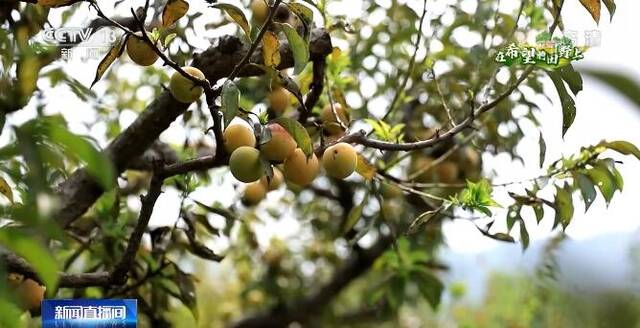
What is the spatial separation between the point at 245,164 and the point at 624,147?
37cm

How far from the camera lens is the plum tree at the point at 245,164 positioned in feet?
2.04

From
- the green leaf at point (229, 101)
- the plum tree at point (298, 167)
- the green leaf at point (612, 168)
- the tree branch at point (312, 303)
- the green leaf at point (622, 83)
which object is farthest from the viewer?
the tree branch at point (312, 303)

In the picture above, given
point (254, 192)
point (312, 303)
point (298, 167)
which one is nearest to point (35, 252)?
point (298, 167)

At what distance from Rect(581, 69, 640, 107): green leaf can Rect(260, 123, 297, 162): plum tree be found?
0.49 meters

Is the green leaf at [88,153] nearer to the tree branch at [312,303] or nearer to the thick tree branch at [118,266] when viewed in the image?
the thick tree branch at [118,266]

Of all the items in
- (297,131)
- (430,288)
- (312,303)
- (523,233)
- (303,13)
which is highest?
(303,13)

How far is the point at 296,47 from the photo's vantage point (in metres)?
0.63

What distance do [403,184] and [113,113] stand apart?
50 cm

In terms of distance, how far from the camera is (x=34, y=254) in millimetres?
266

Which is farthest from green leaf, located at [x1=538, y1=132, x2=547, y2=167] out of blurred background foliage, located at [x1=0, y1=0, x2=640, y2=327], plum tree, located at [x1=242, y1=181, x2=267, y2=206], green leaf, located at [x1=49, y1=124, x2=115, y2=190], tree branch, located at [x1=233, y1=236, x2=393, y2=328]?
tree branch, located at [x1=233, y1=236, x2=393, y2=328]

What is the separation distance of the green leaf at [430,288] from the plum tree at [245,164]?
52 cm

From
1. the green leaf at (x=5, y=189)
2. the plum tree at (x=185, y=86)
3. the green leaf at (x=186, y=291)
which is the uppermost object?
the plum tree at (x=185, y=86)

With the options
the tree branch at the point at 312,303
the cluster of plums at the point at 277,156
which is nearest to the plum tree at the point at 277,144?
the cluster of plums at the point at 277,156

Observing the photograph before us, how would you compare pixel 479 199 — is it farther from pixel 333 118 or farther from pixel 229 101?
pixel 229 101
